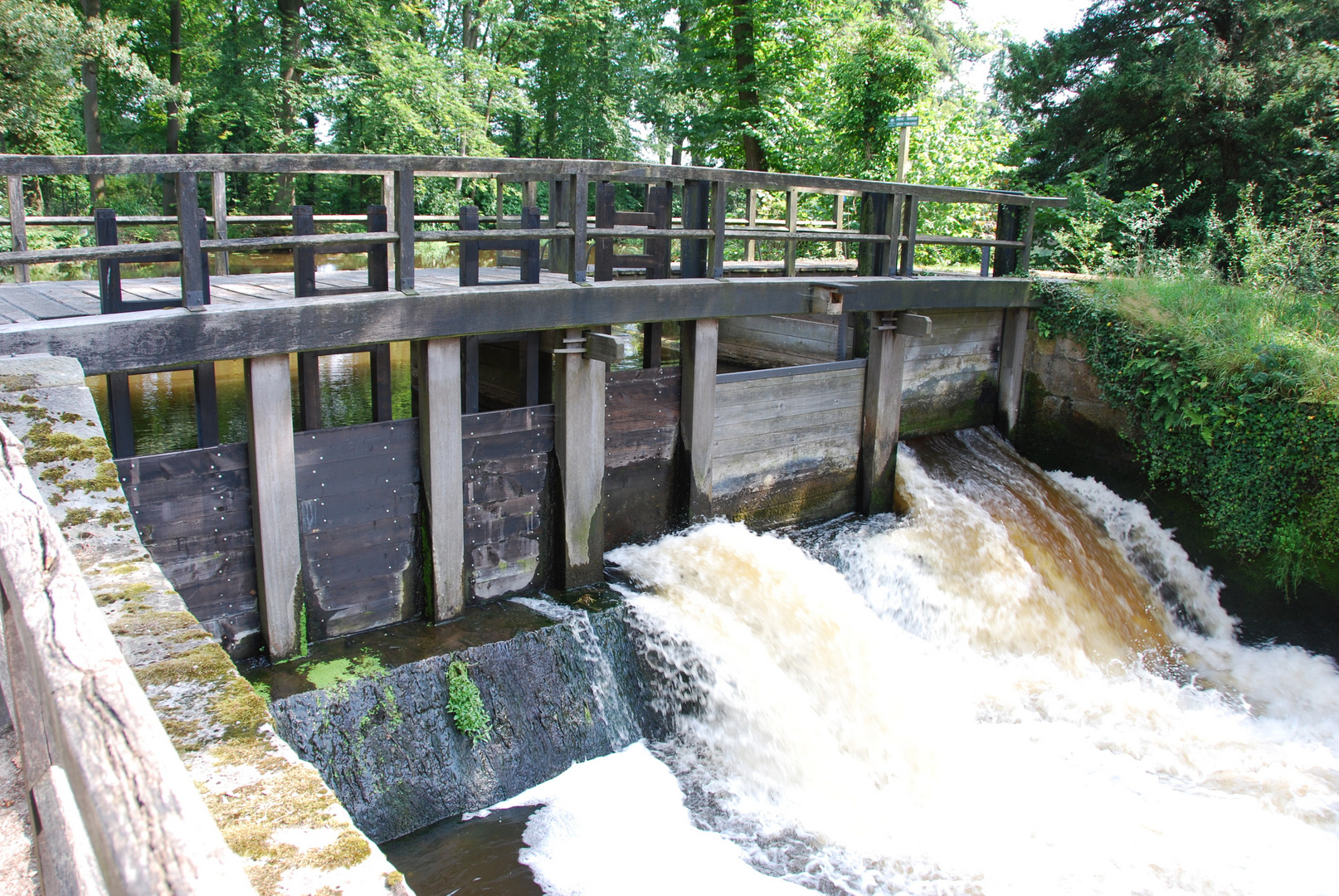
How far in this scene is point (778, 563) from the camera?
716 cm

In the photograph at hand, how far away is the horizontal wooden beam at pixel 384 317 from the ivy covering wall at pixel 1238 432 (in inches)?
113

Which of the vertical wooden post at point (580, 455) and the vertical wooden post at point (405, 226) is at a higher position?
the vertical wooden post at point (405, 226)

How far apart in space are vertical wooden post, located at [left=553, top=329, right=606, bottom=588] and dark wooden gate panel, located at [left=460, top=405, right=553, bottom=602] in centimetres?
14

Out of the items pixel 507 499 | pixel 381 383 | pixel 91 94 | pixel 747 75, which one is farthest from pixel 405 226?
pixel 91 94

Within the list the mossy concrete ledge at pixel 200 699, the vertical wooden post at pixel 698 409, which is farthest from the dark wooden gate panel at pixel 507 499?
the mossy concrete ledge at pixel 200 699

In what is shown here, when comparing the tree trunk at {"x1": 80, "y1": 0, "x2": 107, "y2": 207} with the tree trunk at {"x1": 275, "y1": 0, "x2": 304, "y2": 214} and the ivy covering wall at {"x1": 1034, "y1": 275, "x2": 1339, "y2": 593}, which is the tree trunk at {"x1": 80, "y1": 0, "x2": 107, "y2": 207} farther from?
the ivy covering wall at {"x1": 1034, "y1": 275, "x2": 1339, "y2": 593}

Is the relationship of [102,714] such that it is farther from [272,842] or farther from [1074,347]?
[1074,347]

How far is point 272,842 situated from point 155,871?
100cm

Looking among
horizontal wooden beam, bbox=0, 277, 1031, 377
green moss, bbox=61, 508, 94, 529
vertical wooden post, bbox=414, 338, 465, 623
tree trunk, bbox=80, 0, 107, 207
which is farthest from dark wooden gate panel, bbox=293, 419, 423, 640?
tree trunk, bbox=80, 0, 107, 207

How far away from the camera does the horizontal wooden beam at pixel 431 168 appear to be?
14.8 feet

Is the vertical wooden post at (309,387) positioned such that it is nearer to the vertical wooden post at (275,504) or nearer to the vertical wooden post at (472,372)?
the vertical wooden post at (275,504)

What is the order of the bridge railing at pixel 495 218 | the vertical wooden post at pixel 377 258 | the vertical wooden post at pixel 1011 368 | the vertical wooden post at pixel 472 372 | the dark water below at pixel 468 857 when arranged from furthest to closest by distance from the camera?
the vertical wooden post at pixel 1011 368 → the vertical wooden post at pixel 472 372 → the vertical wooden post at pixel 377 258 → the dark water below at pixel 468 857 → the bridge railing at pixel 495 218

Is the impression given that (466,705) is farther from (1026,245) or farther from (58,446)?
(1026,245)

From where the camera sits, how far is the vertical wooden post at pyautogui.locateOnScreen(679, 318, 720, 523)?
24.1 ft
